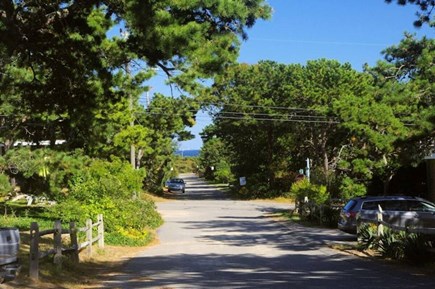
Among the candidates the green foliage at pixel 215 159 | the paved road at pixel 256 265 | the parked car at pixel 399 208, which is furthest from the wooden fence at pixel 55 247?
the green foliage at pixel 215 159

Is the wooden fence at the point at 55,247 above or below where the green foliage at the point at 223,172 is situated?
below

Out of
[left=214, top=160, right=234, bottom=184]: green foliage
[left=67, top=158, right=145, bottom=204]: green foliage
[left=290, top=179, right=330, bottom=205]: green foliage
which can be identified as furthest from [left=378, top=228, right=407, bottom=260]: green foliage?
[left=214, top=160, right=234, bottom=184]: green foliage

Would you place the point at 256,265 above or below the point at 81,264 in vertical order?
below

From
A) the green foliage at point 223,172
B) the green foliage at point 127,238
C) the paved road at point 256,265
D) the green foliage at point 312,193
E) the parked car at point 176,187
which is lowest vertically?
the paved road at point 256,265

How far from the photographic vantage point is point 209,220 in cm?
3225

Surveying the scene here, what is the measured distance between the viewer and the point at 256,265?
46.2 feet

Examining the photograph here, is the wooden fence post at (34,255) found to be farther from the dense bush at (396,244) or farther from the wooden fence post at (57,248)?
the dense bush at (396,244)

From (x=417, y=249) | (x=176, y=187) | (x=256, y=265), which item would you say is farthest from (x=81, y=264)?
(x=176, y=187)

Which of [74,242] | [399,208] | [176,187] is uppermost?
[176,187]

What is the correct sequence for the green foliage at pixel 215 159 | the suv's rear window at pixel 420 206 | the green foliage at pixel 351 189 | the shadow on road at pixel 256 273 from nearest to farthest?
the shadow on road at pixel 256 273 < the suv's rear window at pixel 420 206 < the green foliage at pixel 351 189 < the green foliage at pixel 215 159

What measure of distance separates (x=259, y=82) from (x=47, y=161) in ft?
128

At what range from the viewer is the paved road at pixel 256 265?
11.1m

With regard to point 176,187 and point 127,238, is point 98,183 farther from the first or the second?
point 176,187

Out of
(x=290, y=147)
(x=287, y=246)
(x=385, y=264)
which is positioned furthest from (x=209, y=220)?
(x=290, y=147)
